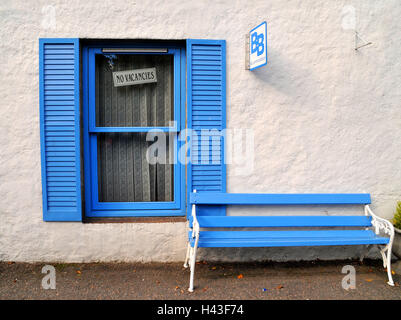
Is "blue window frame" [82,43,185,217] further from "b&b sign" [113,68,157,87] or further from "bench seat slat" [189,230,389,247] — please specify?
"bench seat slat" [189,230,389,247]

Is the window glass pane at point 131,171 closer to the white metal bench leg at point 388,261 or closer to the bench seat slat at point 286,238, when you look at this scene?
the bench seat slat at point 286,238

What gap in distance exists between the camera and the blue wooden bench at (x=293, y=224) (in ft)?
12.2

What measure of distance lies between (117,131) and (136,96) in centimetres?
51

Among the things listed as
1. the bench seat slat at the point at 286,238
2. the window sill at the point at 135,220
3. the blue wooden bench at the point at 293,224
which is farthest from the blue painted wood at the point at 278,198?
the window sill at the point at 135,220

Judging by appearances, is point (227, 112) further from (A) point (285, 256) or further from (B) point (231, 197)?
(A) point (285, 256)

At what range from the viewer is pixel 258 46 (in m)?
3.74

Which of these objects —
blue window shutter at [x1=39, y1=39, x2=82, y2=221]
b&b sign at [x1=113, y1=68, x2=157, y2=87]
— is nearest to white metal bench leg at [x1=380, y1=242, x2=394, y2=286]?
b&b sign at [x1=113, y1=68, x2=157, y2=87]

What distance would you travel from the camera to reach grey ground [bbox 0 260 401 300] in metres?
3.44

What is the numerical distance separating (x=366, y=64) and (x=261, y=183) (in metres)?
1.96

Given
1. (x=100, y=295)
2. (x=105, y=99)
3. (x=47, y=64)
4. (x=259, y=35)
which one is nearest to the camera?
(x=100, y=295)

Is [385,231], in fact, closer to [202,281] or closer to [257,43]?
[202,281]

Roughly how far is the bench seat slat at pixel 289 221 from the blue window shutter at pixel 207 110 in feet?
0.64

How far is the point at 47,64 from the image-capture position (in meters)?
3.98

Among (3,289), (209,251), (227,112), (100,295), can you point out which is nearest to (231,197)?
(209,251)
